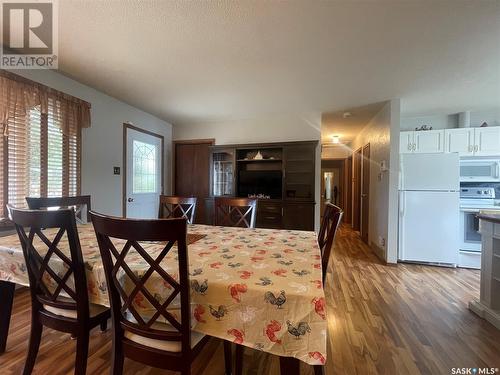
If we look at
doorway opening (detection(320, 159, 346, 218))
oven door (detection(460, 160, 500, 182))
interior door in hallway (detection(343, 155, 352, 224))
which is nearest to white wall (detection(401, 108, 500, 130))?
oven door (detection(460, 160, 500, 182))

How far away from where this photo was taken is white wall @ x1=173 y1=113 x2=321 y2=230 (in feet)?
12.7

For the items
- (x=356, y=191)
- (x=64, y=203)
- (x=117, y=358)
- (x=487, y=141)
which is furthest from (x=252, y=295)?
(x=356, y=191)

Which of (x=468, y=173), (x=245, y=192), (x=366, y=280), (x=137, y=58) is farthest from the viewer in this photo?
(x=245, y=192)

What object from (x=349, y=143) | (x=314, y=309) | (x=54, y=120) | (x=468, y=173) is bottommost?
(x=314, y=309)

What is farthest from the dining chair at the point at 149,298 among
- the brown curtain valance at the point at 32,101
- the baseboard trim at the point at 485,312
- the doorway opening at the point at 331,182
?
the doorway opening at the point at 331,182

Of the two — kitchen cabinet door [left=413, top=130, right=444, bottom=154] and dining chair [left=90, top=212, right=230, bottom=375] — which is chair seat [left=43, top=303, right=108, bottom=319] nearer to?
dining chair [left=90, top=212, right=230, bottom=375]

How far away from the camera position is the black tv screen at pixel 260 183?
391 cm

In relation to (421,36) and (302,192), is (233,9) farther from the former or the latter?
(302,192)

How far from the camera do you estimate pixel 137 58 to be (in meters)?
2.23

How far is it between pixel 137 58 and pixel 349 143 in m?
5.51

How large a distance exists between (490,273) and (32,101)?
4.55 m

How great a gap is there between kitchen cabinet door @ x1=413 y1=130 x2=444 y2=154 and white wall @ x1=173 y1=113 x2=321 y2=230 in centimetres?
146

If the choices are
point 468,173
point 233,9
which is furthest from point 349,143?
point 233,9

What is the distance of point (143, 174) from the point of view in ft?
12.9
